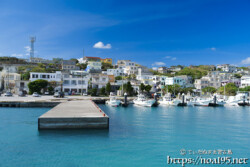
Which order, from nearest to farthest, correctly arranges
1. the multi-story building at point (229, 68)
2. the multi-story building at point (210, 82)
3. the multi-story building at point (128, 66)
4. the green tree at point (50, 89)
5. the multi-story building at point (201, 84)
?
1. the green tree at point (50, 89)
2. the multi-story building at point (201, 84)
3. the multi-story building at point (210, 82)
4. the multi-story building at point (128, 66)
5. the multi-story building at point (229, 68)

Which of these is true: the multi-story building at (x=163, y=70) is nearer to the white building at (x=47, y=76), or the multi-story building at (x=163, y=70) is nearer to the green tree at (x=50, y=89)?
the white building at (x=47, y=76)

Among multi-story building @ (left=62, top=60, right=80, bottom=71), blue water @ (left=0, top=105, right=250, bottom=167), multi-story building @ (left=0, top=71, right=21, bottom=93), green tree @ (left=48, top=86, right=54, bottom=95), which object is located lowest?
blue water @ (left=0, top=105, right=250, bottom=167)

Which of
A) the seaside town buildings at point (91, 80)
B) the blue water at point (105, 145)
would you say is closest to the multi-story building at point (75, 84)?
the seaside town buildings at point (91, 80)

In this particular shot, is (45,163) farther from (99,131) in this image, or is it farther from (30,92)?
(30,92)

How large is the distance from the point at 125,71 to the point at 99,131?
85.0 m

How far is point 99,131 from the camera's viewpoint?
19.4 meters

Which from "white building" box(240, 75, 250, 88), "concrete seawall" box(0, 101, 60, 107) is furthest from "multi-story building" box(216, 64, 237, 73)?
"concrete seawall" box(0, 101, 60, 107)

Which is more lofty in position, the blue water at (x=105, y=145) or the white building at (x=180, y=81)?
the white building at (x=180, y=81)

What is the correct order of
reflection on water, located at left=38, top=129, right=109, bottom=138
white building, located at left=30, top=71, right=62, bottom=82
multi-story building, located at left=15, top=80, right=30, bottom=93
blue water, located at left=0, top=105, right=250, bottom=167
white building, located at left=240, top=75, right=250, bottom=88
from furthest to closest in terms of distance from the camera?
white building, located at left=240, top=75, right=250, bottom=88 → white building, located at left=30, top=71, right=62, bottom=82 → multi-story building, located at left=15, top=80, right=30, bottom=93 → reflection on water, located at left=38, top=129, right=109, bottom=138 → blue water, located at left=0, top=105, right=250, bottom=167

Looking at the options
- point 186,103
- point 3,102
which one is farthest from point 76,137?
point 186,103

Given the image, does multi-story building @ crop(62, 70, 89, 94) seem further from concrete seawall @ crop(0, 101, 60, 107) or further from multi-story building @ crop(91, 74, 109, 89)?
concrete seawall @ crop(0, 101, 60, 107)

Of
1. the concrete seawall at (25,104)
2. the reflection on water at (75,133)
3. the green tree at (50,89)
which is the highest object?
the green tree at (50,89)

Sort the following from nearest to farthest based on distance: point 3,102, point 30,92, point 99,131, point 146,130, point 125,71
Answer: point 99,131 < point 146,130 < point 3,102 < point 30,92 < point 125,71

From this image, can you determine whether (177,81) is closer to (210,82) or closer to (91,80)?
(210,82)
